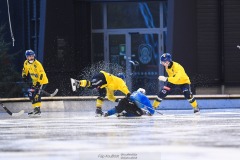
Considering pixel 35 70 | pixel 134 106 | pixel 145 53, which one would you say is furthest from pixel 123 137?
pixel 145 53

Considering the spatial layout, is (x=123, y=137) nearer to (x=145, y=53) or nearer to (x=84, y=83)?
(x=84, y=83)

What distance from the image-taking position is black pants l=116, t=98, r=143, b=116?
21536 millimetres

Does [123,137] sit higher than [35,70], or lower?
lower

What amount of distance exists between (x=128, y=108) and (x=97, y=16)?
525 inches

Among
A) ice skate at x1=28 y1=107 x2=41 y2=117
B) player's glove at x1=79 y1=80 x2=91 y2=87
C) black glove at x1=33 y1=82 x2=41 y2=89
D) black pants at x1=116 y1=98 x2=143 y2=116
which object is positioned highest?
player's glove at x1=79 y1=80 x2=91 y2=87

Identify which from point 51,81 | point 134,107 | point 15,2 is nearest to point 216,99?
point 134,107

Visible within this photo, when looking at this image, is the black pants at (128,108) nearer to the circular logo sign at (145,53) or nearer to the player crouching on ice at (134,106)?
the player crouching on ice at (134,106)

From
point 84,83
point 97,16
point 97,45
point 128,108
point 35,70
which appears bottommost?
point 128,108

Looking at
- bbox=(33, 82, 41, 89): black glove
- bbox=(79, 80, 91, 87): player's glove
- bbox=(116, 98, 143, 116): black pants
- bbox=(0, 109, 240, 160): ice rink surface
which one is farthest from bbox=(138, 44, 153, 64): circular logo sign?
bbox=(79, 80, 91, 87): player's glove

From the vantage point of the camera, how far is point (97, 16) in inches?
1362

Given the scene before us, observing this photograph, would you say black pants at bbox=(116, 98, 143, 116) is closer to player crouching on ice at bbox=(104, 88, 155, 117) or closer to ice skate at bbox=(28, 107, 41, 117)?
player crouching on ice at bbox=(104, 88, 155, 117)

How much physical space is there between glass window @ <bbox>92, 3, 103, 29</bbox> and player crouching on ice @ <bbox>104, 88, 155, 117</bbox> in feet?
42.3

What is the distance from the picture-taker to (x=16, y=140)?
15508 mm

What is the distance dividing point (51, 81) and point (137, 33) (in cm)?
488
